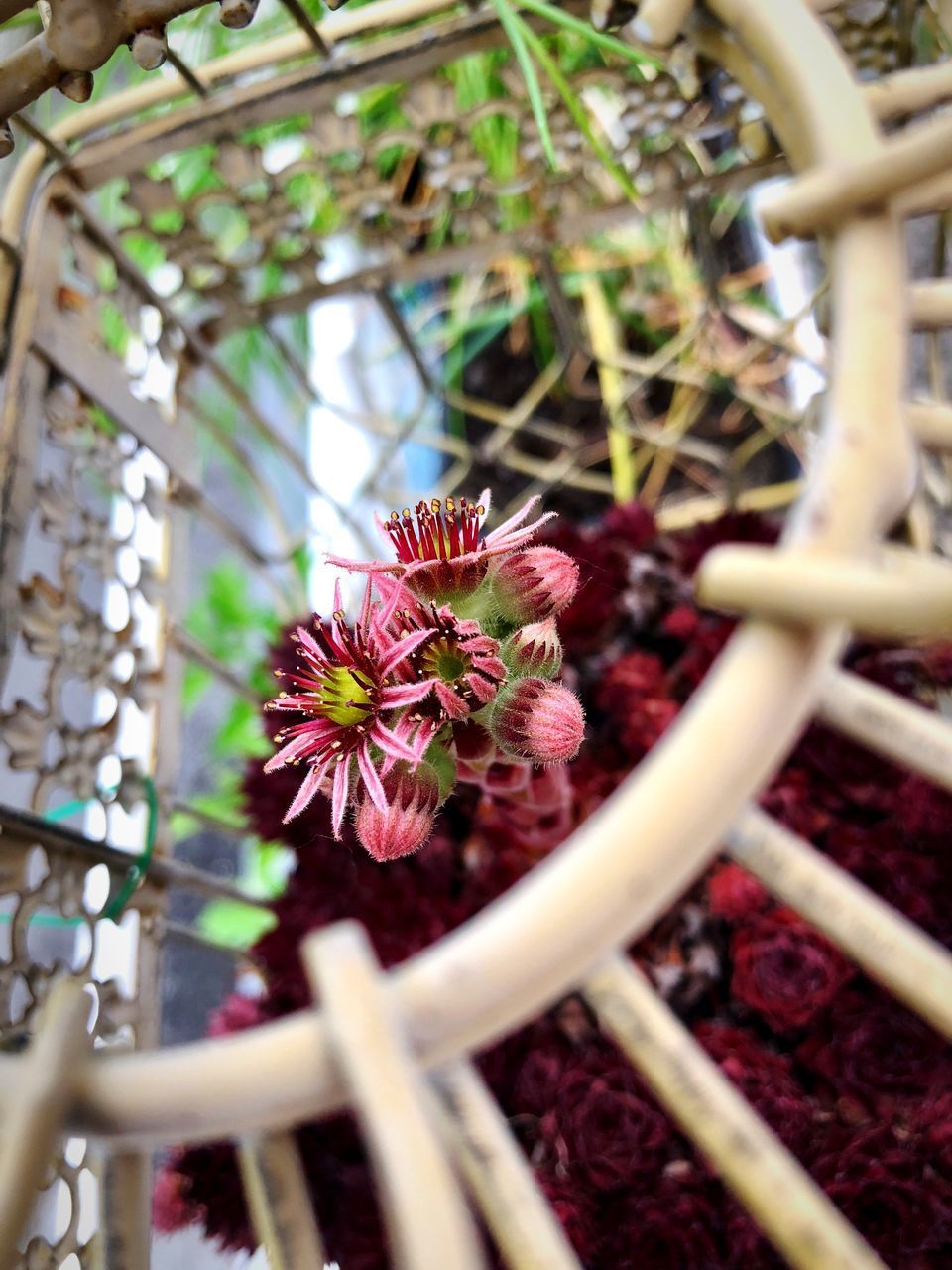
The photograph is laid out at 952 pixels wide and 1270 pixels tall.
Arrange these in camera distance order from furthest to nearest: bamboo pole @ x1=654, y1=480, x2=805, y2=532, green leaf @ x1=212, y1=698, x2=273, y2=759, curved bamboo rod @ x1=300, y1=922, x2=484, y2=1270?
green leaf @ x1=212, y1=698, x2=273, y2=759, bamboo pole @ x1=654, y1=480, x2=805, y2=532, curved bamboo rod @ x1=300, y1=922, x2=484, y2=1270

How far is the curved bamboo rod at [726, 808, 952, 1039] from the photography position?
15 centimetres

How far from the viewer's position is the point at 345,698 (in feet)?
0.93

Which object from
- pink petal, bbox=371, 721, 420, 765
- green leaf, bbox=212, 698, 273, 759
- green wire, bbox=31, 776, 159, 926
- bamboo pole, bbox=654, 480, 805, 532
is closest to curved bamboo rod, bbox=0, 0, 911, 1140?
pink petal, bbox=371, 721, 420, 765

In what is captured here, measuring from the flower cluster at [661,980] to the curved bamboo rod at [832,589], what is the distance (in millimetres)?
150

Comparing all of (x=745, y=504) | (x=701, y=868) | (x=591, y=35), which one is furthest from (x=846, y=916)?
(x=745, y=504)

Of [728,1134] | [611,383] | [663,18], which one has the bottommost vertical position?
[728,1134]

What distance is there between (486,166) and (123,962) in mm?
373

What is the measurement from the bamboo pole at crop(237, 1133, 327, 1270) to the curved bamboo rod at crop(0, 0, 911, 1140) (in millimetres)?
27

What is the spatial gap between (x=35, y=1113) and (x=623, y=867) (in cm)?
9

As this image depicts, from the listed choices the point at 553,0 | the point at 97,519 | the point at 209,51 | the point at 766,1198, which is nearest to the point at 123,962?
the point at 97,519

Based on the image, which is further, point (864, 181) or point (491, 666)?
point (491, 666)

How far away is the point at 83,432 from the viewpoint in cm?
40

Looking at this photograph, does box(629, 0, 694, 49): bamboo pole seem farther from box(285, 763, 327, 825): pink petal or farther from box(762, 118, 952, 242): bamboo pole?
box(285, 763, 327, 825): pink petal

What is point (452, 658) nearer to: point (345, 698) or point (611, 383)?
point (345, 698)
